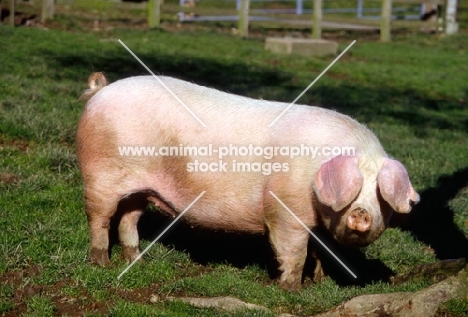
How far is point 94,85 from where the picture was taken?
18.0ft

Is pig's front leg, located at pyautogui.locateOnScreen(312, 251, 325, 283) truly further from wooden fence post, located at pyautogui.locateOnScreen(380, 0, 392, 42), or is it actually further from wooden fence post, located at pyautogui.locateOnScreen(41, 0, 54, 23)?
wooden fence post, located at pyautogui.locateOnScreen(380, 0, 392, 42)

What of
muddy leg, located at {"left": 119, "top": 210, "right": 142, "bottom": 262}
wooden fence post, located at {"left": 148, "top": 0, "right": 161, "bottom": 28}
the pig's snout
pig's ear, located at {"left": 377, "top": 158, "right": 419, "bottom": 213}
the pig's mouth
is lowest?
muddy leg, located at {"left": 119, "top": 210, "right": 142, "bottom": 262}

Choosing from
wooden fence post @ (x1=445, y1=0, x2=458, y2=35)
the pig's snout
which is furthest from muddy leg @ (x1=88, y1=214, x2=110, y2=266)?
wooden fence post @ (x1=445, y1=0, x2=458, y2=35)

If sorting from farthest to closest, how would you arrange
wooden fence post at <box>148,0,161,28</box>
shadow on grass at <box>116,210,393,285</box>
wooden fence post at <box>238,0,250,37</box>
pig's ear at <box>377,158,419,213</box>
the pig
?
wooden fence post at <box>238,0,250,37</box> → wooden fence post at <box>148,0,161,28</box> → shadow on grass at <box>116,210,393,285</box> → the pig → pig's ear at <box>377,158,419,213</box>

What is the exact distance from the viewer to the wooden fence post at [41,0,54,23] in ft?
58.0

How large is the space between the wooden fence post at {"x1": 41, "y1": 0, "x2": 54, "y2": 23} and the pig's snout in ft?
47.2

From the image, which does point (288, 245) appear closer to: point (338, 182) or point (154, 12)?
point (338, 182)

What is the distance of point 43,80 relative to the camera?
10.5 metres

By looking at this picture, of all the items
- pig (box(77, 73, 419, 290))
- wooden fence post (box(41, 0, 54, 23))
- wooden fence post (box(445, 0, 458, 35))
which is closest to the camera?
pig (box(77, 73, 419, 290))

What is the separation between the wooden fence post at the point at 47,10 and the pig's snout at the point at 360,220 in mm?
14400

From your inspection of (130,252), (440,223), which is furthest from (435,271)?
(130,252)

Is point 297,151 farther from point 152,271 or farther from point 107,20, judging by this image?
point 107,20

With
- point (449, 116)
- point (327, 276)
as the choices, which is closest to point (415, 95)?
point (449, 116)

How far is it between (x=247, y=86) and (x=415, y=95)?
333cm
